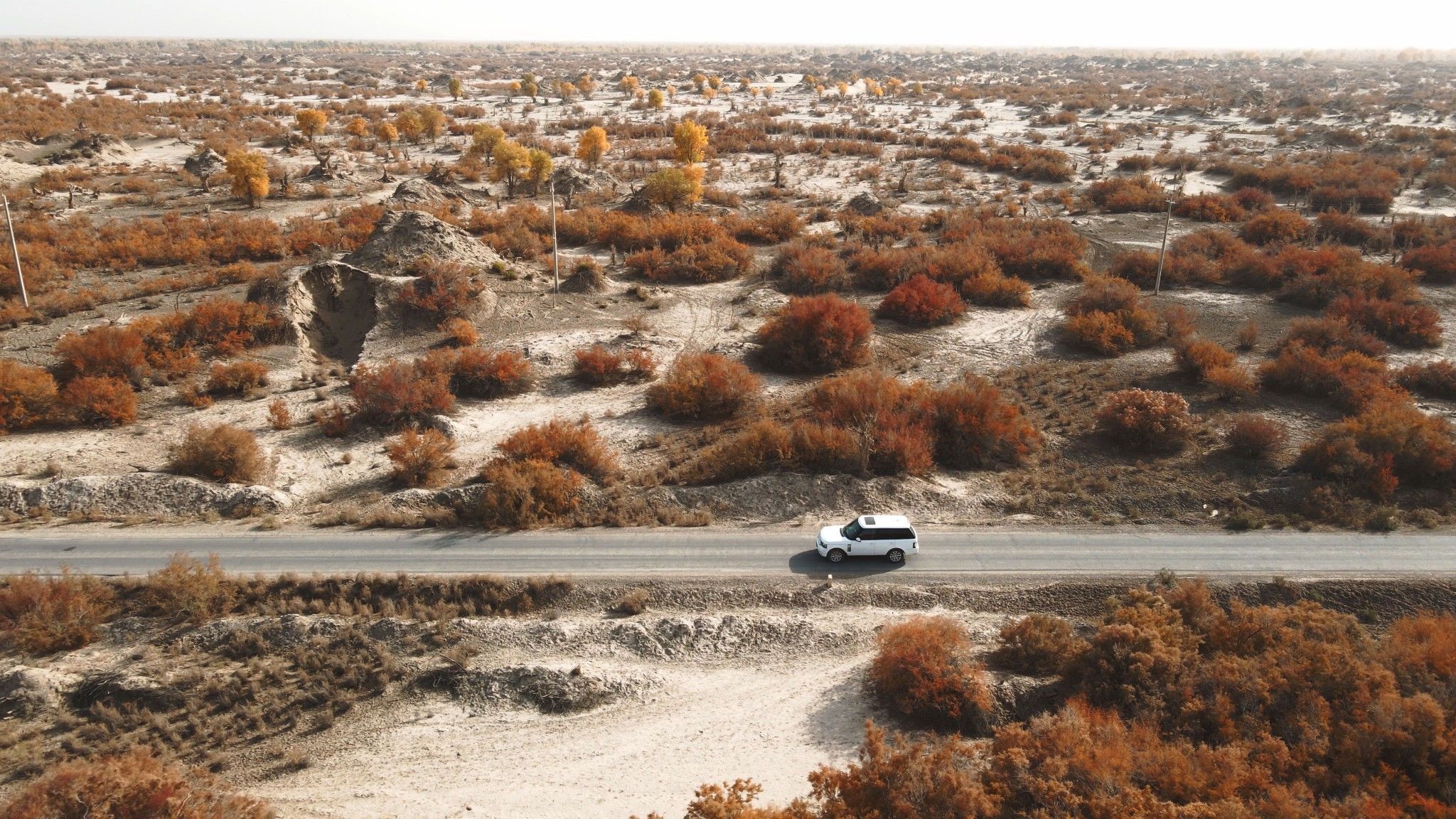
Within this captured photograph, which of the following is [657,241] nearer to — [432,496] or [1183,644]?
[432,496]

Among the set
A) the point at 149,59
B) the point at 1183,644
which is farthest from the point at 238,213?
the point at 149,59

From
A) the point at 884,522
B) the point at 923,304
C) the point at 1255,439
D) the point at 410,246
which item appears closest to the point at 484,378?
the point at 410,246

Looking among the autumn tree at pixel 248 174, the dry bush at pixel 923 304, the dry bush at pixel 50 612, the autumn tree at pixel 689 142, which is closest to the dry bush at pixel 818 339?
the dry bush at pixel 923 304

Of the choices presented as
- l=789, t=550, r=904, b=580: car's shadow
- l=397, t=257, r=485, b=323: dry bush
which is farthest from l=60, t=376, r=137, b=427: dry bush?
l=789, t=550, r=904, b=580: car's shadow

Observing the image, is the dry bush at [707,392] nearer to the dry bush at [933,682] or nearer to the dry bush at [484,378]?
the dry bush at [484,378]

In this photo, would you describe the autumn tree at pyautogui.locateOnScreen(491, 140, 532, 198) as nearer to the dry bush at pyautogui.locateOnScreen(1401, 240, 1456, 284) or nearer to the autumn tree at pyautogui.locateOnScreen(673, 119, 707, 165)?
the autumn tree at pyautogui.locateOnScreen(673, 119, 707, 165)

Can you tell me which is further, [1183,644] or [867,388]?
[867,388]

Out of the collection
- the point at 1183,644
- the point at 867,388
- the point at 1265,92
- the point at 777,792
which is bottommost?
the point at 777,792

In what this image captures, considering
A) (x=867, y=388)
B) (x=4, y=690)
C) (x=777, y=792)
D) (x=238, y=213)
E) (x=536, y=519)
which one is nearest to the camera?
(x=777, y=792)
